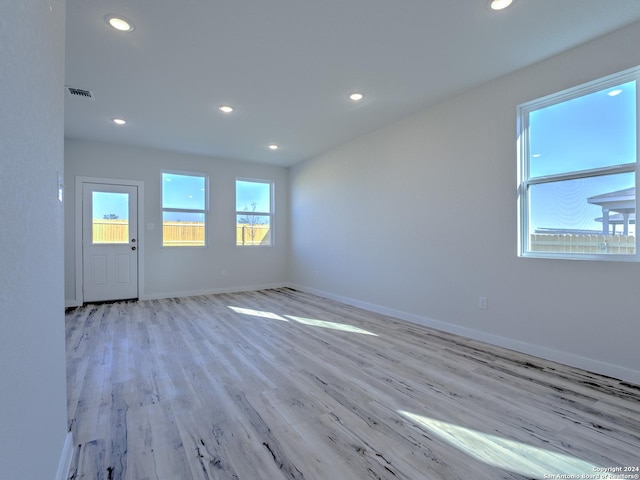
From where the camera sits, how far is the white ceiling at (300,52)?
7.30 ft

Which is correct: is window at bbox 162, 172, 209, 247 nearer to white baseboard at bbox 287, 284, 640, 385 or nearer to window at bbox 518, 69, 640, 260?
white baseboard at bbox 287, 284, 640, 385

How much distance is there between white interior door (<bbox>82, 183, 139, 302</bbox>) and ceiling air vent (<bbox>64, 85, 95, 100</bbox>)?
2.04m

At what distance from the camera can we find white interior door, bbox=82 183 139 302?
510 centimetres

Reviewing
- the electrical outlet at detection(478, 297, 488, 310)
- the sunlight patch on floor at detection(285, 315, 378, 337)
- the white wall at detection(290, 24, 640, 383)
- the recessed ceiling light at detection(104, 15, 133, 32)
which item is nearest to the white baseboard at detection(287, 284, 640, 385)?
the white wall at detection(290, 24, 640, 383)

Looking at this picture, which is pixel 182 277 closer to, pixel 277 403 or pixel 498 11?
pixel 277 403

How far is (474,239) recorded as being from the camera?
338 centimetres

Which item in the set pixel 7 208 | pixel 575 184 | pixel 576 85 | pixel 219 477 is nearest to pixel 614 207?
pixel 575 184

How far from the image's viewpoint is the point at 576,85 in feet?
8.70

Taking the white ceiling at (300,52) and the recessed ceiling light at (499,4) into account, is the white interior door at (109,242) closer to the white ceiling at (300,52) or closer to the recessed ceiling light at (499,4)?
the white ceiling at (300,52)

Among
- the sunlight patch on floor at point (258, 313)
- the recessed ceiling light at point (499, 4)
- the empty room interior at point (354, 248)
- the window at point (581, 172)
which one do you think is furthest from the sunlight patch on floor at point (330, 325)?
the recessed ceiling light at point (499, 4)

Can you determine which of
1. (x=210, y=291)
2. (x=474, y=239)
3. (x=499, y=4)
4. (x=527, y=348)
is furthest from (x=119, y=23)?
(x=210, y=291)

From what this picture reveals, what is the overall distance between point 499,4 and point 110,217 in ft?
19.1

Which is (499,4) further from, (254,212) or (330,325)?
(254,212)

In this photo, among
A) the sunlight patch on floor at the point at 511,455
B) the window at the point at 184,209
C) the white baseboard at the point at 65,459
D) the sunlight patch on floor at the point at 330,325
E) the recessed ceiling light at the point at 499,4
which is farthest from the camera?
the window at the point at 184,209
